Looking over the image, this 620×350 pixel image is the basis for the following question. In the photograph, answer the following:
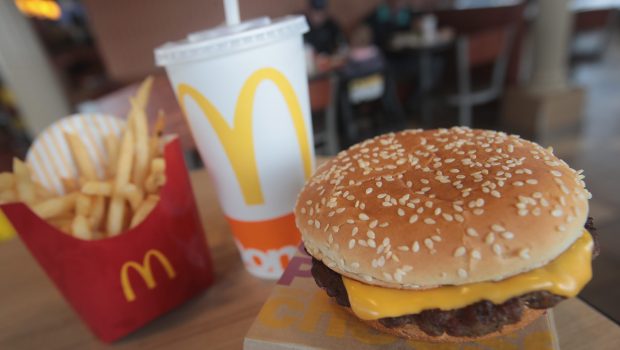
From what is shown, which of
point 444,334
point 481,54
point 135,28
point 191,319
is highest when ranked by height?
point 135,28

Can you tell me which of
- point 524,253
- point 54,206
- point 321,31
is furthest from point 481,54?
point 54,206

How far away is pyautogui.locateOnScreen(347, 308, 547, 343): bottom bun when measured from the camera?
781 mm

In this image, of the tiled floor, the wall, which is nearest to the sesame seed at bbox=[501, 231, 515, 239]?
the tiled floor

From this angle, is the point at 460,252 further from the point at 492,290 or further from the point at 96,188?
the point at 96,188

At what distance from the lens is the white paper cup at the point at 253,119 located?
40.0 inches

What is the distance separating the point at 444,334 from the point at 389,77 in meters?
4.37

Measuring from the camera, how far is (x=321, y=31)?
6.62 m

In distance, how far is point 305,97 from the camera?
3.89 feet

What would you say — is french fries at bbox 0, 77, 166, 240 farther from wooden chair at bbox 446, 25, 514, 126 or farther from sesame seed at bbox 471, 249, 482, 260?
wooden chair at bbox 446, 25, 514, 126

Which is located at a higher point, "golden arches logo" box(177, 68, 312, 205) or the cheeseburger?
"golden arches logo" box(177, 68, 312, 205)

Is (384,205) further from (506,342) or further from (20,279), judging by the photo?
(20,279)

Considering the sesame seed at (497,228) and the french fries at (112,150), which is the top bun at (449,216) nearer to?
the sesame seed at (497,228)

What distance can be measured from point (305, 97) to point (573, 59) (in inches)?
382

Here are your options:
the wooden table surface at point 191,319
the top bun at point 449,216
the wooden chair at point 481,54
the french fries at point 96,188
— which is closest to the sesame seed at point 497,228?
the top bun at point 449,216
